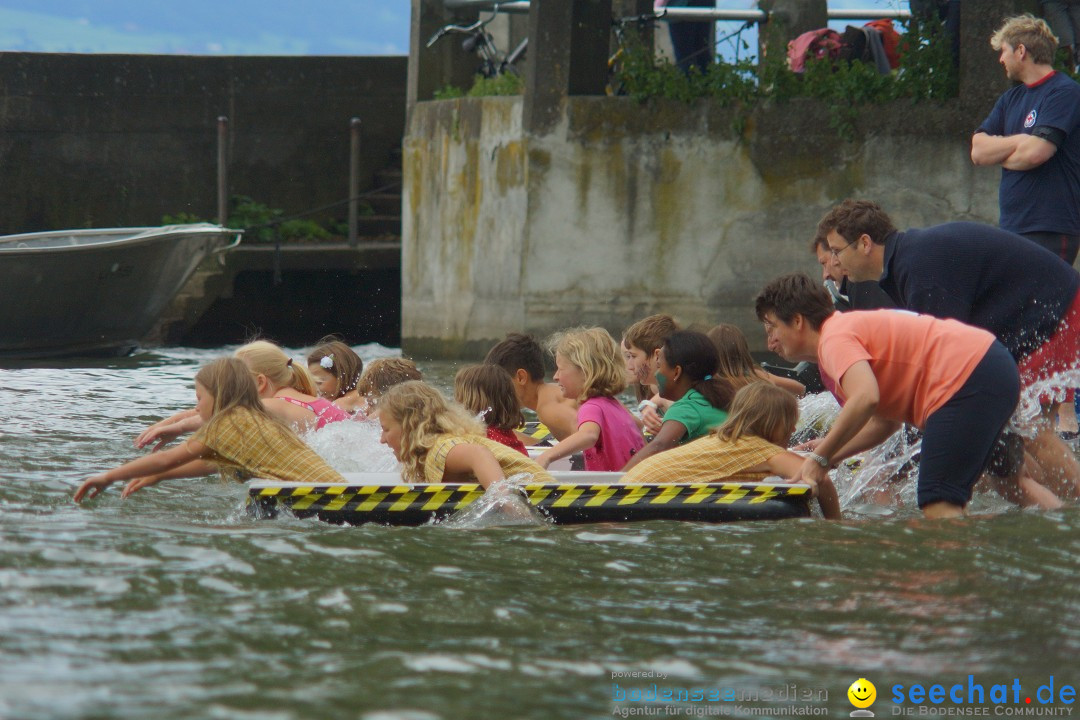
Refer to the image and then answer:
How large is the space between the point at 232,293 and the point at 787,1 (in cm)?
721

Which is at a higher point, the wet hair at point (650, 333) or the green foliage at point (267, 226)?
the green foliage at point (267, 226)

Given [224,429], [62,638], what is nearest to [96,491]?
[224,429]

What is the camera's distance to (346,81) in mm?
17984

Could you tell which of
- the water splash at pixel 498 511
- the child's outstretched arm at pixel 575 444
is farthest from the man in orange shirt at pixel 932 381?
the child's outstretched arm at pixel 575 444

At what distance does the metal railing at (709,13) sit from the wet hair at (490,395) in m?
5.69

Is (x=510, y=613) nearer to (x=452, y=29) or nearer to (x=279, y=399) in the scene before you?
(x=279, y=399)

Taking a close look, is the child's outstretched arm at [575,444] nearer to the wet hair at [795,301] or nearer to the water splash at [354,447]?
the water splash at [354,447]

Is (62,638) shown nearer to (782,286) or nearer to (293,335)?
(782,286)

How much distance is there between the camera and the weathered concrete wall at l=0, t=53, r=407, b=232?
16.5 meters

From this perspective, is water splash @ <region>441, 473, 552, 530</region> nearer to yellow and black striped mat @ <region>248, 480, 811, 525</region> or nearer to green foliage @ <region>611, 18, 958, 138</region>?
yellow and black striped mat @ <region>248, 480, 811, 525</region>

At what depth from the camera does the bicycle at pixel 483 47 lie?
13.6 meters

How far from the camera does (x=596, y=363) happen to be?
6863 mm

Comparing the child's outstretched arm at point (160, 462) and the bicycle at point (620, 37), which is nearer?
the child's outstretched arm at point (160, 462)

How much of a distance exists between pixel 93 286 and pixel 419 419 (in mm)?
8522
